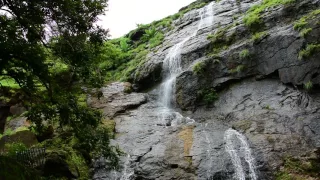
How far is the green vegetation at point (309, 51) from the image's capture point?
11619 mm

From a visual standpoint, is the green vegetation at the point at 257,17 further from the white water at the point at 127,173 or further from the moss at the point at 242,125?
the white water at the point at 127,173

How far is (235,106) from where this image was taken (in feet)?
42.9

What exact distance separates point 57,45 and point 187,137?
6223 millimetres

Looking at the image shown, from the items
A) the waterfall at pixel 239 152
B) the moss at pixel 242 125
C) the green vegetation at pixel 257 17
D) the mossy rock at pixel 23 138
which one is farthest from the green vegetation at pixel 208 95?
the mossy rock at pixel 23 138

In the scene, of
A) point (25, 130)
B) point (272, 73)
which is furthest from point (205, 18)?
point (25, 130)

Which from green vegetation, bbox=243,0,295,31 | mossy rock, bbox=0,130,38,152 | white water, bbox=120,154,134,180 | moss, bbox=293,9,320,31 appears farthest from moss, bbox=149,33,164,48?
white water, bbox=120,154,134,180

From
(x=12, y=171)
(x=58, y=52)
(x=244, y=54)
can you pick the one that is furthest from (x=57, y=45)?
(x=244, y=54)

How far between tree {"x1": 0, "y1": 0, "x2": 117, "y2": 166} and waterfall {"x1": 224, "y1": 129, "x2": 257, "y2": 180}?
4111 millimetres

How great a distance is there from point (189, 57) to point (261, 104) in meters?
5.43

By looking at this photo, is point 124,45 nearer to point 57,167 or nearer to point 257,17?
point 257,17

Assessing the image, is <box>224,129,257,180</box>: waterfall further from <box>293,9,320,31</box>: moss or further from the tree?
<box>293,9,320,31</box>: moss

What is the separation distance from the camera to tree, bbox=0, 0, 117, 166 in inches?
243

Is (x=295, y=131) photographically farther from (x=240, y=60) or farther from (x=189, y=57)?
(x=189, y=57)

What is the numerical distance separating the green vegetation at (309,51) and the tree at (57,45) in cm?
822
